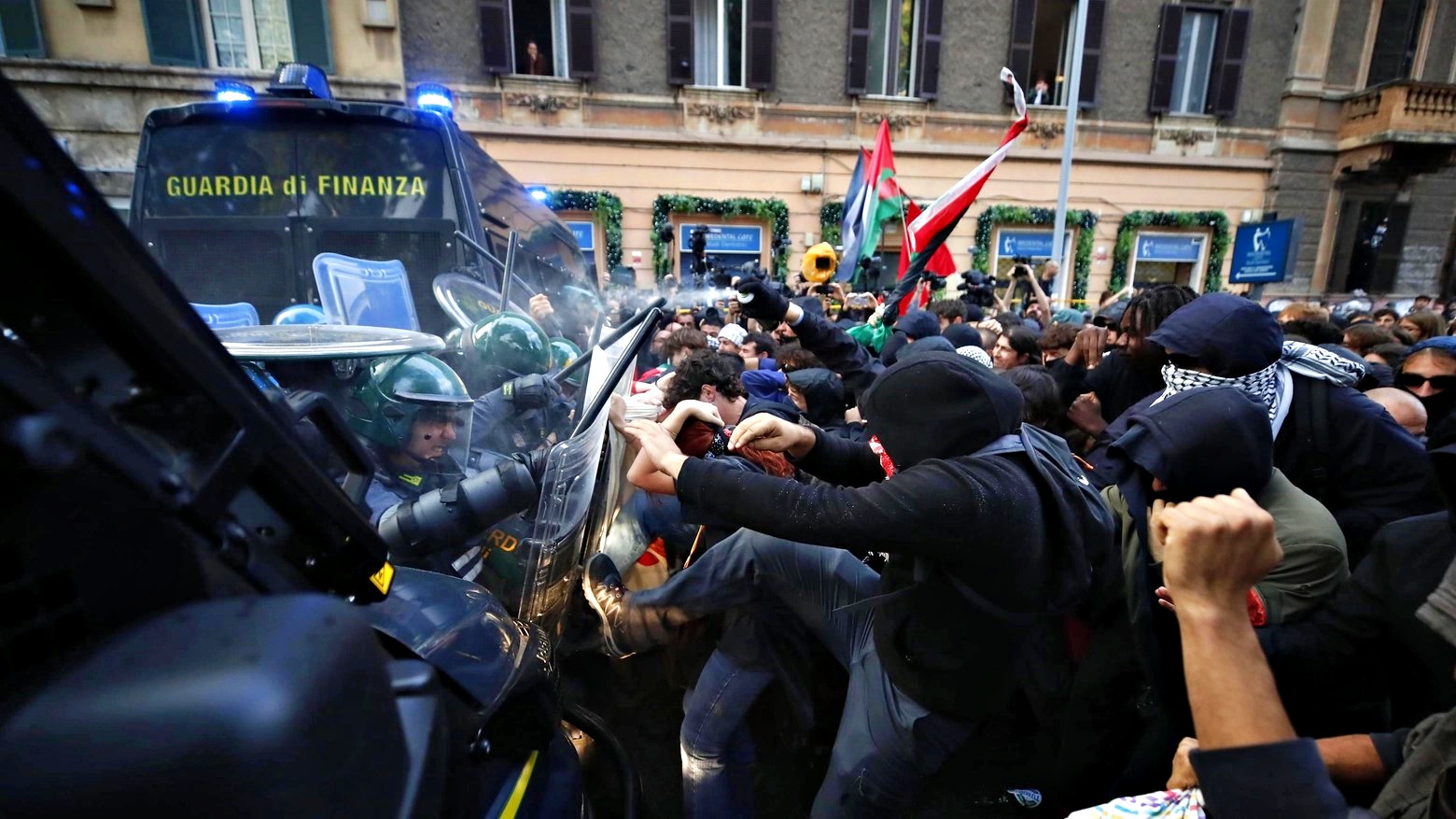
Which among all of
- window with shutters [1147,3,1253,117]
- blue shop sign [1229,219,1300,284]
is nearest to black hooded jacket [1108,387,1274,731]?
blue shop sign [1229,219,1300,284]

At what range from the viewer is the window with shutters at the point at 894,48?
45.6 ft

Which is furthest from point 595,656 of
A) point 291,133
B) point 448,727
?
point 291,133

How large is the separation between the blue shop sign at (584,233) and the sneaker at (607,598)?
40.6 feet

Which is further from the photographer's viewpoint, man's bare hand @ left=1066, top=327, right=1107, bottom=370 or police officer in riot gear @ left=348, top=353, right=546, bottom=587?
man's bare hand @ left=1066, top=327, right=1107, bottom=370

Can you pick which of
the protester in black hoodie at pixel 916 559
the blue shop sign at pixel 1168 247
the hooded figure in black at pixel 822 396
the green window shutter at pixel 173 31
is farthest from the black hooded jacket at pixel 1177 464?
the blue shop sign at pixel 1168 247

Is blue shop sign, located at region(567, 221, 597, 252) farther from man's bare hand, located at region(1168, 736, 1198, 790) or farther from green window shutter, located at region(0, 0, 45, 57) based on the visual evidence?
man's bare hand, located at region(1168, 736, 1198, 790)

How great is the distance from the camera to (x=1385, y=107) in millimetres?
14352

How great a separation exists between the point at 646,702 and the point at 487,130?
1273cm

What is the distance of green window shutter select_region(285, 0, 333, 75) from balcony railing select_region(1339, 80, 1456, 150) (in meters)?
20.7

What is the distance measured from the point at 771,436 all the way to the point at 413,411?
1122 millimetres

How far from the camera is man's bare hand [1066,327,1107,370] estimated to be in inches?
144

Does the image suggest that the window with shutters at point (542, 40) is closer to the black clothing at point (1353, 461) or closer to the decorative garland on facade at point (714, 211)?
the decorative garland on facade at point (714, 211)

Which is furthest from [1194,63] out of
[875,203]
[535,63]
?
[535,63]

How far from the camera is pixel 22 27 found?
1091cm
